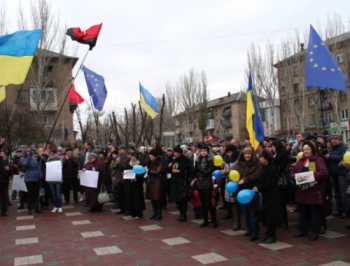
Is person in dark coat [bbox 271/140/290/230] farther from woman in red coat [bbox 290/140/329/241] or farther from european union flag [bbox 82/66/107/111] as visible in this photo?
european union flag [bbox 82/66/107/111]

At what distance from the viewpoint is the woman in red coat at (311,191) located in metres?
6.45

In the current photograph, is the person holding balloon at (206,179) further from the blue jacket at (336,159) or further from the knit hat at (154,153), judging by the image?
the blue jacket at (336,159)

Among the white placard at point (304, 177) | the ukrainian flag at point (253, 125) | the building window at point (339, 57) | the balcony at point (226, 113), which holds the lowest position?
the white placard at point (304, 177)

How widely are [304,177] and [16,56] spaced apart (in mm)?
8349

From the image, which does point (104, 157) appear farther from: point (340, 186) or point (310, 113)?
point (310, 113)

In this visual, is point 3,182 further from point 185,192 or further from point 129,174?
point 185,192

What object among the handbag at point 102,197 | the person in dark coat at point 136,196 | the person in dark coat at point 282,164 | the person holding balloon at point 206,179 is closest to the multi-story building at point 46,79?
the handbag at point 102,197

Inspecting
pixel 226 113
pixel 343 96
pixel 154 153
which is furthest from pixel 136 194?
pixel 226 113

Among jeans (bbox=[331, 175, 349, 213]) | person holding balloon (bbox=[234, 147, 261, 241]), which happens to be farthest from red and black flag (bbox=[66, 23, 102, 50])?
jeans (bbox=[331, 175, 349, 213])

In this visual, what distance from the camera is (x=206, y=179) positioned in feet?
26.3

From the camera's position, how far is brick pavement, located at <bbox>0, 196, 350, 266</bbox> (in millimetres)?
5773

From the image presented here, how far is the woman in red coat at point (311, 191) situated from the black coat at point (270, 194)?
0.51 m

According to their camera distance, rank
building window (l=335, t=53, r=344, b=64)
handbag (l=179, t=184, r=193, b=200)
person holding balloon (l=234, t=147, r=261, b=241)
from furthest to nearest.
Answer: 1. building window (l=335, t=53, r=344, b=64)
2. handbag (l=179, t=184, r=193, b=200)
3. person holding balloon (l=234, t=147, r=261, b=241)

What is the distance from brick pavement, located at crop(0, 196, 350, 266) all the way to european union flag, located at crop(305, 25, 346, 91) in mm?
3238
